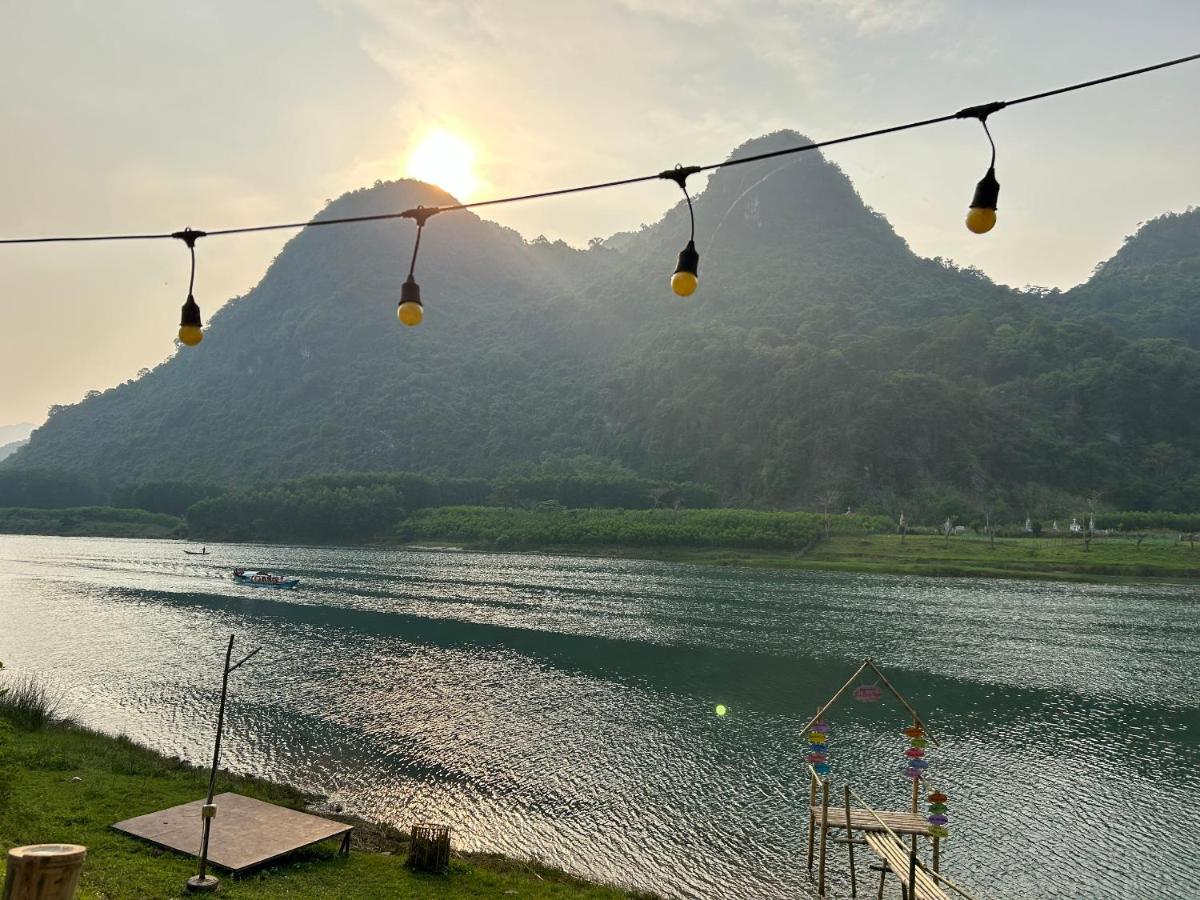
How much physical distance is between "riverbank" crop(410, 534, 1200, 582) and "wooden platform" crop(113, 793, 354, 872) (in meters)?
92.9

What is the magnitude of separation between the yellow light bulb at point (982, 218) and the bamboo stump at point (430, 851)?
1664 centimetres

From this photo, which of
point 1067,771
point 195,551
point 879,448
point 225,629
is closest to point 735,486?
point 879,448

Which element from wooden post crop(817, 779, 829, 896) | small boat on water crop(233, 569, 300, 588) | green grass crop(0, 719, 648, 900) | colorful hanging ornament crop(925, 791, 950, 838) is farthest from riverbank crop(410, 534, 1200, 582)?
green grass crop(0, 719, 648, 900)

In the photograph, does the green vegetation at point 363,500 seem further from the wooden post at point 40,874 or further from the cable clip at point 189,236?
the wooden post at point 40,874

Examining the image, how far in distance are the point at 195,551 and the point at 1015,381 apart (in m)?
194

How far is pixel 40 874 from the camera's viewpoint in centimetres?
713

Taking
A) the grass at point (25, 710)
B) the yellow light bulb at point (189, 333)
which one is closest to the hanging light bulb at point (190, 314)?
the yellow light bulb at point (189, 333)

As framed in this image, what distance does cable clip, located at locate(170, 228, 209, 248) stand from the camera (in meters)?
10.7

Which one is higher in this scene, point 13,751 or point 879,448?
point 879,448

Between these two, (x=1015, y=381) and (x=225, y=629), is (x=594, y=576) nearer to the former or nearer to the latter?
(x=225, y=629)

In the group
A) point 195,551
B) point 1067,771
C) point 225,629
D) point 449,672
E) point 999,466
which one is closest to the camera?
point 1067,771

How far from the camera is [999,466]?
169 meters

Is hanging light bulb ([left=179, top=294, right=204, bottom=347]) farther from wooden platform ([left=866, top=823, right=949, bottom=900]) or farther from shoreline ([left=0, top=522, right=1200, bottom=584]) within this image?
shoreline ([left=0, top=522, right=1200, bottom=584])

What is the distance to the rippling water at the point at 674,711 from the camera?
22500 mm
